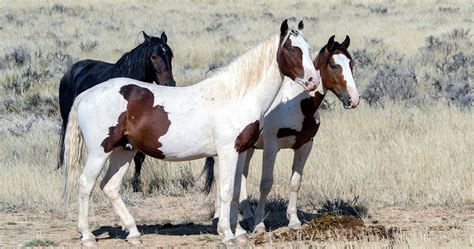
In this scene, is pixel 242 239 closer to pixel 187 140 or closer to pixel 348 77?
pixel 187 140

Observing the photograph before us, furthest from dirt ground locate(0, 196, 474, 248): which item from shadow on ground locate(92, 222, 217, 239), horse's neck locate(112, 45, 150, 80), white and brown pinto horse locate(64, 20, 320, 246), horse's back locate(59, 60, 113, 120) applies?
horse's back locate(59, 60, 113, 120)

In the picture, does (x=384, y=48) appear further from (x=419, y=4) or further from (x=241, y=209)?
(x=419, y=4)

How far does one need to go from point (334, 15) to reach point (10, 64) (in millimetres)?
20813

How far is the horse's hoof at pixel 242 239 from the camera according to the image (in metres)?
8.07

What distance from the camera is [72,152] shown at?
840 cm

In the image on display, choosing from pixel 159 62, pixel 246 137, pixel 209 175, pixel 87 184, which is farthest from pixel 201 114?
pixel 159 62

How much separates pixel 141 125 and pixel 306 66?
159 centimetres

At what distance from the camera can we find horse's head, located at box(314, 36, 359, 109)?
8453 millimetres

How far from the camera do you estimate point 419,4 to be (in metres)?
47.8

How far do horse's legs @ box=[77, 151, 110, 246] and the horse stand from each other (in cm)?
162

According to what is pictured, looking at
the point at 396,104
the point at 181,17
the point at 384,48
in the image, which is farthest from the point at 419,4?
the point at 396,104

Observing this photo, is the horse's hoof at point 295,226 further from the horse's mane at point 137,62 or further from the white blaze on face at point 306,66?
the horse's mane at point 137,62

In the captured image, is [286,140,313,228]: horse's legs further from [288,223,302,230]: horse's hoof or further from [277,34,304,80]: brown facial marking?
[277,34,304,80]: brown facial marking

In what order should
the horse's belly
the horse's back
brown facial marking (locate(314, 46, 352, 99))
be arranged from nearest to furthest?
the horse's belly < brown facial marking (locate(314, 46, 352, 99)) < the horse's back
